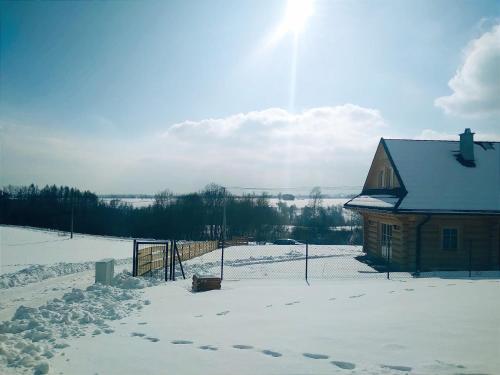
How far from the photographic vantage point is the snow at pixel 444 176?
17.2m

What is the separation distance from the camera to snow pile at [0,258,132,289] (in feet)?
55.5

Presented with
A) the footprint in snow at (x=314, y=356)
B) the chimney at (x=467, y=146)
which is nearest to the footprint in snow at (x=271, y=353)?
the footprint in snow at (x=314, y=356)

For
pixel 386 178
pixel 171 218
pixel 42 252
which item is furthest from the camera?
pixel 171 218

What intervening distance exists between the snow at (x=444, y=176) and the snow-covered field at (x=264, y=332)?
306 inches

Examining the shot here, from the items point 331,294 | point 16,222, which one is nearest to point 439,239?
point 331,294

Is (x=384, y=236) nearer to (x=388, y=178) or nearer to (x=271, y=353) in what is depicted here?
(x=388, y=178)

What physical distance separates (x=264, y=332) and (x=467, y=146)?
62.1 feet

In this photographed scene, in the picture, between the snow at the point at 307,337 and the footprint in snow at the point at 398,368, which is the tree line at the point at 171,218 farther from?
the footprint in snow at the point at 398,368

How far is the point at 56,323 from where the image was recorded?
730 centimetres

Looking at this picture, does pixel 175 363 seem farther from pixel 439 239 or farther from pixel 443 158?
pixel 443 158

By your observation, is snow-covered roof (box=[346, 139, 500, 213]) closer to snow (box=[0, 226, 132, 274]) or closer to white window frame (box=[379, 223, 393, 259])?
white window frame (box=[379, 223, 393, 259])

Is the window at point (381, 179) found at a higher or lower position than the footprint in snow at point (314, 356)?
higher

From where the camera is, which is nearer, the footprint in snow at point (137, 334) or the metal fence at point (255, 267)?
the footprint in snow at point (137, 334)

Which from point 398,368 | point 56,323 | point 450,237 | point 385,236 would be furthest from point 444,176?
point 56,323
